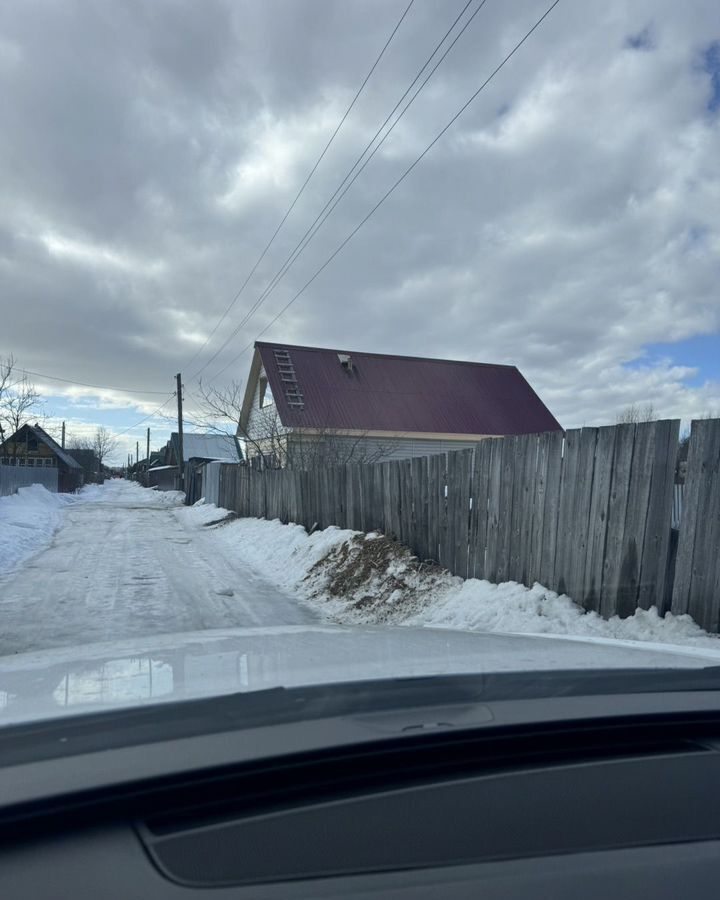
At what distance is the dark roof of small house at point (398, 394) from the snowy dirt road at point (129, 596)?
32.5 ft

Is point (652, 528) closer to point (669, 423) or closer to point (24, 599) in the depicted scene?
point (669, 423)

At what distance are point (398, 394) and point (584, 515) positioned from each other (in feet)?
71.2

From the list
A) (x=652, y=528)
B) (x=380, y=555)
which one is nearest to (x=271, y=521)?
(x=380, y=555)

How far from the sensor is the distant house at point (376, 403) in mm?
24312

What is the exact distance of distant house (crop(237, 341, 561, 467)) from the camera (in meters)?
24.3

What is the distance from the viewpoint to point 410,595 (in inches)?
351

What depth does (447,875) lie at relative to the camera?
4.47 feet

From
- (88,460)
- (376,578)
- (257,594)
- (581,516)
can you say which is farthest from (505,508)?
(88,460)

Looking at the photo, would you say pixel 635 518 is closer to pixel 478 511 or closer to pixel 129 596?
pixel 478 511

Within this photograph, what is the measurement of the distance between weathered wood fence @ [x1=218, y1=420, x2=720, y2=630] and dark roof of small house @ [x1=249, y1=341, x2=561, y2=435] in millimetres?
14756

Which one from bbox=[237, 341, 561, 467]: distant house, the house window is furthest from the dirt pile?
the house window

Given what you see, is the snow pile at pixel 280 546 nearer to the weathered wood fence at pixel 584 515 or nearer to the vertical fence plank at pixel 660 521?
the weathered wood fence at pixel 584 515

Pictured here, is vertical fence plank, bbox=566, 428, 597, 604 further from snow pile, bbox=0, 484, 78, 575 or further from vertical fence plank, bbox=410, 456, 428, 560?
snow pile, bbox=0, 484, 78, 575

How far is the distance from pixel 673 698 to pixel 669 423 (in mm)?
3964
